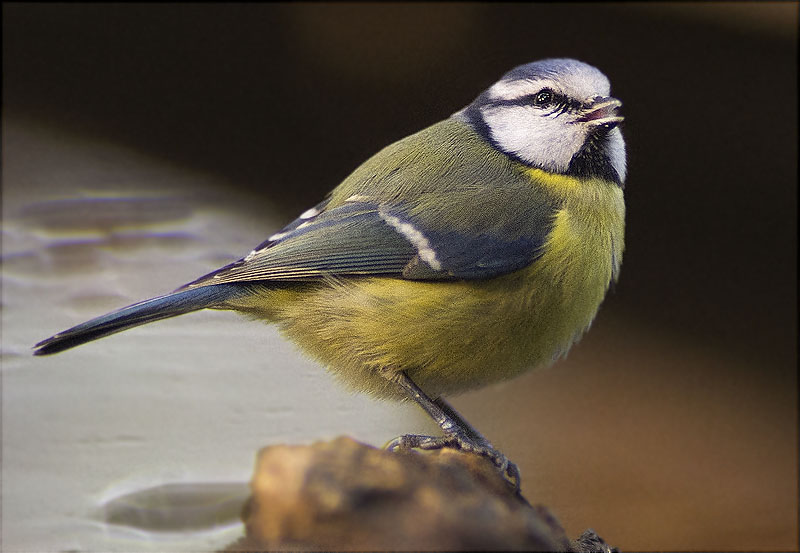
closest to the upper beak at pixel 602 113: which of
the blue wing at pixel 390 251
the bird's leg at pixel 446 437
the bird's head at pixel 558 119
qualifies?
the bird's head at pixel 558 119

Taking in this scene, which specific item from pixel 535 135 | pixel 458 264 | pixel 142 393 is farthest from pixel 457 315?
pixel 142 393

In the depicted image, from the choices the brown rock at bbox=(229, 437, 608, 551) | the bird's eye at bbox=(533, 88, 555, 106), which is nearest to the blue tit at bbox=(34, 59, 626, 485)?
the bird's eye at bbox=(533, 88, 555, 106)

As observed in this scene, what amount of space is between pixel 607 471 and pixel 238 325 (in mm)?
486

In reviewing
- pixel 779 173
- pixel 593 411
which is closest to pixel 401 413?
pixel 593 411

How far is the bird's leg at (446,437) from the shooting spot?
0.80m

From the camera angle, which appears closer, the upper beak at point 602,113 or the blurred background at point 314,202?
the upper beak at point 602,113

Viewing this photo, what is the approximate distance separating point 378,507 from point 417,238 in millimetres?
331

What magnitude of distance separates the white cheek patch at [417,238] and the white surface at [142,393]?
6.7 inches

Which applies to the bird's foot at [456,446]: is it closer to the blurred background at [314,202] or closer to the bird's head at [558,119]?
the blurred background at [314,202]

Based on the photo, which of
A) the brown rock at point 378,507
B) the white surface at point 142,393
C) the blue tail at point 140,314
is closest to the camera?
the brown rock at point 378,507

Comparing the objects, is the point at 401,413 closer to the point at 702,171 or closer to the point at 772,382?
the point at 702,171

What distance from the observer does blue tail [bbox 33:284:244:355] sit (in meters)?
0.77

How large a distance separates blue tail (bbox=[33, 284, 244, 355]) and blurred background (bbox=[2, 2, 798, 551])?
0.11 m

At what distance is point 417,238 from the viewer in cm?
85
